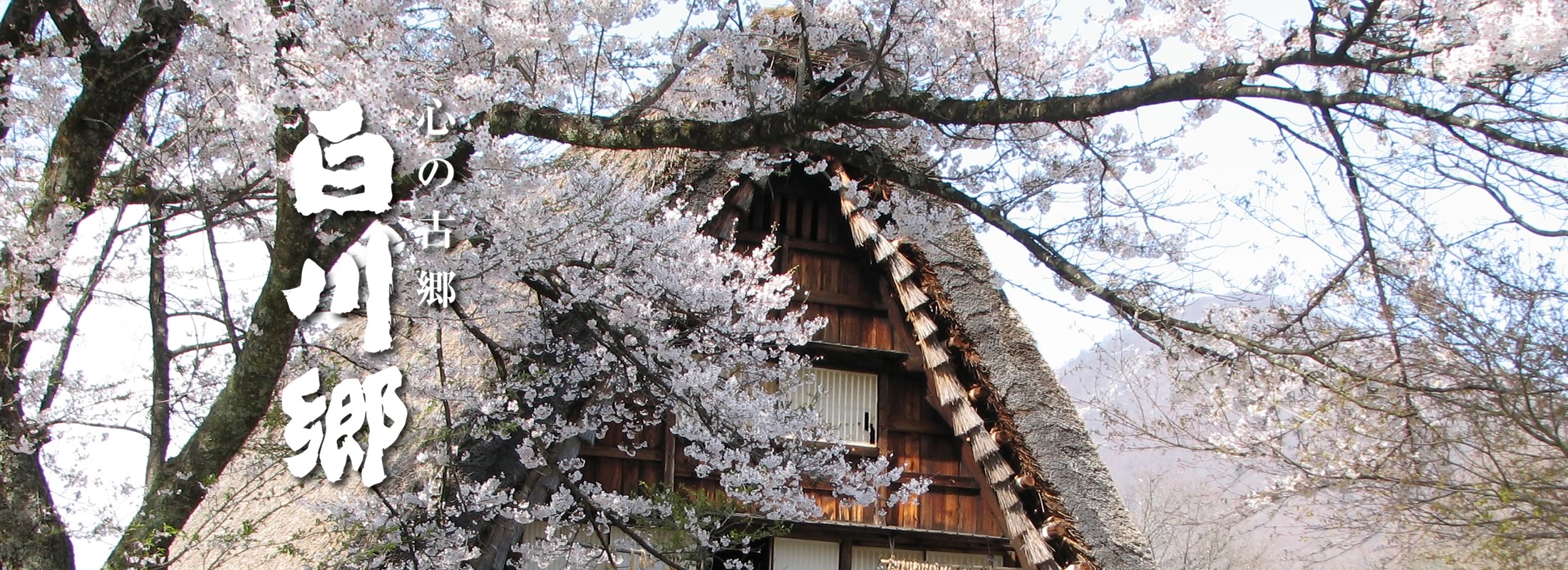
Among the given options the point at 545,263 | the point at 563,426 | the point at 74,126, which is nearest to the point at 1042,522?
the point at 563,426

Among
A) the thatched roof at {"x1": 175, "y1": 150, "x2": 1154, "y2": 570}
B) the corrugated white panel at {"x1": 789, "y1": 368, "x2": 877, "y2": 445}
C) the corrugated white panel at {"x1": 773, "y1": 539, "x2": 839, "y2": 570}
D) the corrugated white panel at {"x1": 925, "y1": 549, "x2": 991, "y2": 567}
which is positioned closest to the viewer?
the thatched roof at {"x1": 175, "y1": 150, "x2": 1154, "y2": 570}

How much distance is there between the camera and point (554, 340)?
558 centimetres

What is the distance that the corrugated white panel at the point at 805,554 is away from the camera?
22.8 ft

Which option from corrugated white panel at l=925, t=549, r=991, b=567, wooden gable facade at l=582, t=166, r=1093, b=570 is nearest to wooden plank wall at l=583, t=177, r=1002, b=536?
wooden gable facade at l=582, t=166, r=1093, b=570

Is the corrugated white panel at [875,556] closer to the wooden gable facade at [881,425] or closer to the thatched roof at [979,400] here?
the wooden gable facade at [881,425]

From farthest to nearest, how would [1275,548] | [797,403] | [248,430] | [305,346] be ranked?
1. [1275,548]
2. [797,403]
3. [305,346]
4. [248,430]

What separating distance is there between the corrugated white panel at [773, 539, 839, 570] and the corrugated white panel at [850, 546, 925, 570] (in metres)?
0.14

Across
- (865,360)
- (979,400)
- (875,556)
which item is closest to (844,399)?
(865,360)

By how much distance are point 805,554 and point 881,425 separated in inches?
38.7

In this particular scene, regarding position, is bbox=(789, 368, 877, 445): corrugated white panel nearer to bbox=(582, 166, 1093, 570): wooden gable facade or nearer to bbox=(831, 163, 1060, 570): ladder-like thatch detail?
bbox=(582, 166, 1093, 570): wooden gable facade

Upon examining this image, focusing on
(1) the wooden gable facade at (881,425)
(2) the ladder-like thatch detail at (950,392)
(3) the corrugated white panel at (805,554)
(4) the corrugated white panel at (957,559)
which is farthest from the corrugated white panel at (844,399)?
(4) the corrugated white panel at (957,559)

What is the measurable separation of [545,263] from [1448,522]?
716 centimetres

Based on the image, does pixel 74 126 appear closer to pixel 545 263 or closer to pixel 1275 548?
pixel 545 263

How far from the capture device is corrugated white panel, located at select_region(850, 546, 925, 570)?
7.07 metres
